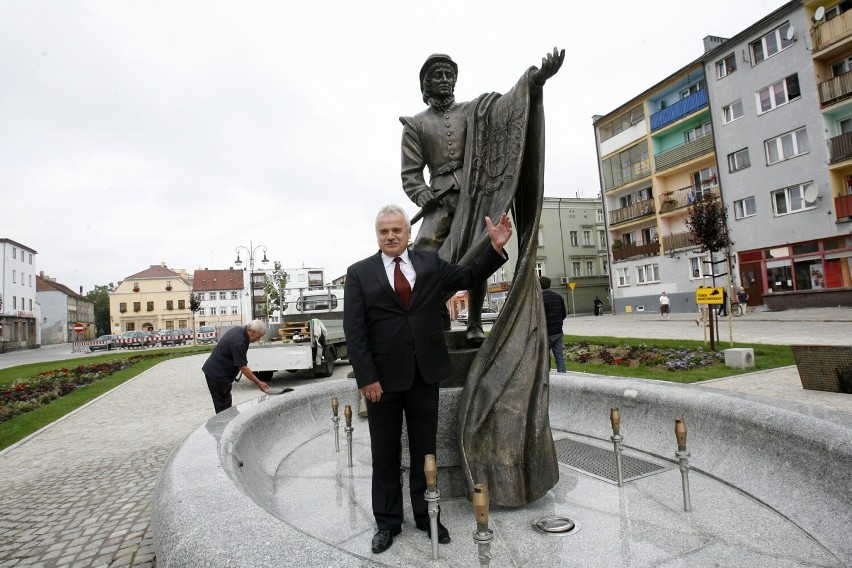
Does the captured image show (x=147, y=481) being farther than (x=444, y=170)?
Yes

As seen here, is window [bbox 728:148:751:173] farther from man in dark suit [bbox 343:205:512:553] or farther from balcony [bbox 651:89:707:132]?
man in dark suit [bbox 343:205:512:553]

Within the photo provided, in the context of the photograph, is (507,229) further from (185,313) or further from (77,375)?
(185,313)

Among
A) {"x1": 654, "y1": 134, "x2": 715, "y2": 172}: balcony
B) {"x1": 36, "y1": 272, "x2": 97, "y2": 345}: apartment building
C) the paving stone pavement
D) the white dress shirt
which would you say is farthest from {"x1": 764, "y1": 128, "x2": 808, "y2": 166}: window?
{"x1": 36, "y1": 272, "x2": 97, "y2": 345}: apartment building

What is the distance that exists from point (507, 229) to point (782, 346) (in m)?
11.1

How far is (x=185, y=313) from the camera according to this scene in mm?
78125

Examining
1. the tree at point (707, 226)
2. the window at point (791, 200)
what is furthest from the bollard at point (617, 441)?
the window at point (791, 200)

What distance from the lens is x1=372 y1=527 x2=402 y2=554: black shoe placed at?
2512 millimetres

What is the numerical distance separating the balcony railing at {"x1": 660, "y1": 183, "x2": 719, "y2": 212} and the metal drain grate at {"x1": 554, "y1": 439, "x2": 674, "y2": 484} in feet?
102

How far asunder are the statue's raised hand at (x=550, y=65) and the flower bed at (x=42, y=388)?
10.9 metres

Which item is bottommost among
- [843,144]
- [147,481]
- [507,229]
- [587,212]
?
[147,481]

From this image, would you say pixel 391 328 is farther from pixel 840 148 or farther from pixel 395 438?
pixel 840 148

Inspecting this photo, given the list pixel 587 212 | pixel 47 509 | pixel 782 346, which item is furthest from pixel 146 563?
pixel 587 212

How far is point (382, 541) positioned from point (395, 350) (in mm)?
948

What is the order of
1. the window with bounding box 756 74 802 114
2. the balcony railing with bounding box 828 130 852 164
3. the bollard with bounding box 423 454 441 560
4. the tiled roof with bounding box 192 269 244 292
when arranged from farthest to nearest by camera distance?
the tiled roof with bounding box 192 269 244 292
the window with bounding box 756 74 802 114
the balcony railing with bounding box 828 130 852 164
the bollard with bounding box 423 454 441 560
